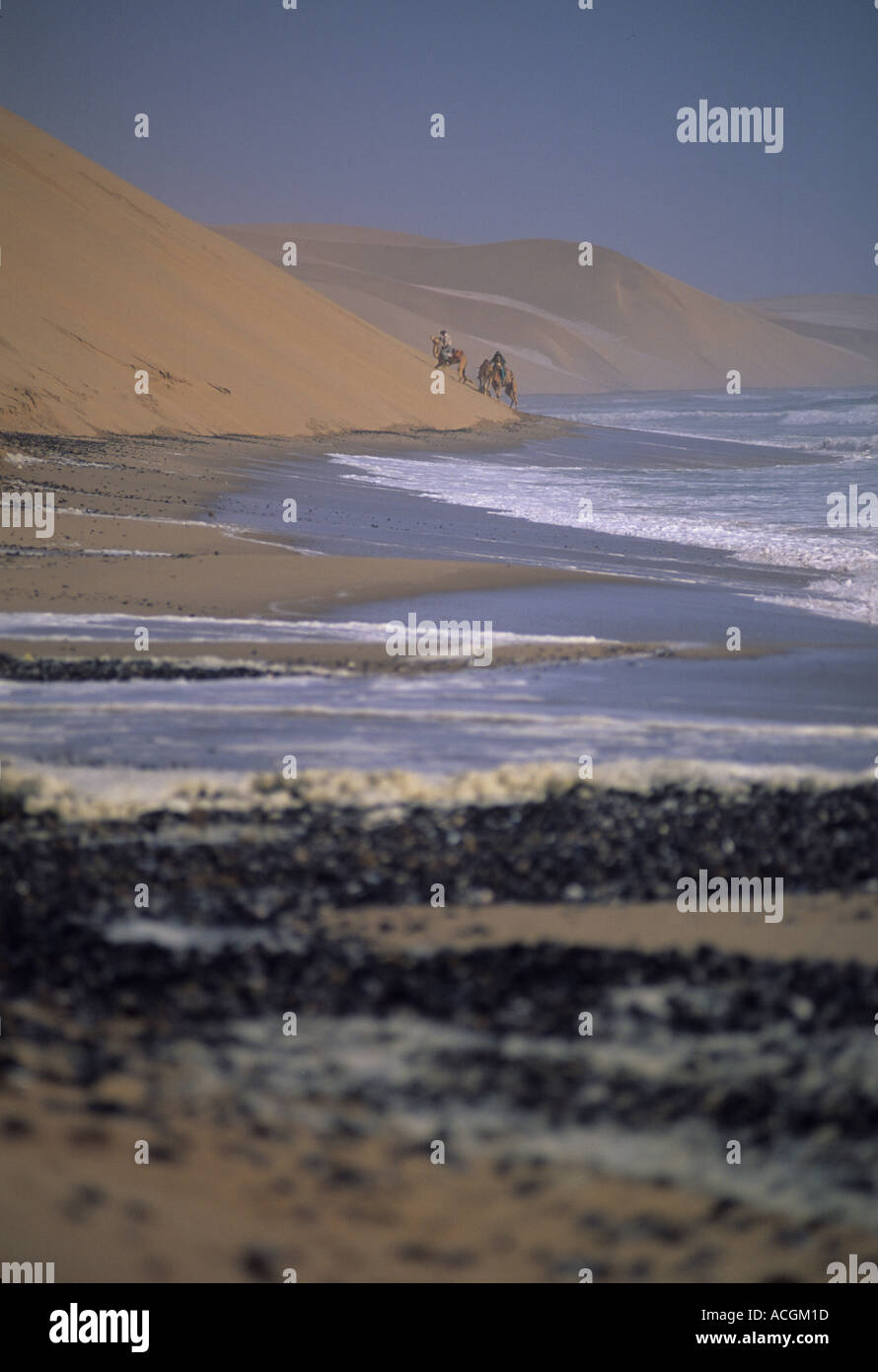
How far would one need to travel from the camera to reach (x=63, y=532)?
11133 mm

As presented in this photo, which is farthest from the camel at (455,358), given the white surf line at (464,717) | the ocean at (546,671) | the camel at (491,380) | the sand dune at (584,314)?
the sand dune at (584,314)

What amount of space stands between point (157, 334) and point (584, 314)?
119957mm

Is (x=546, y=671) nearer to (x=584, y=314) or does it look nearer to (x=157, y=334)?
(x=157, y=334)

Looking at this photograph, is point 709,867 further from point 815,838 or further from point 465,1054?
point 465,1054

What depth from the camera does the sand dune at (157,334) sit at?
2336cm

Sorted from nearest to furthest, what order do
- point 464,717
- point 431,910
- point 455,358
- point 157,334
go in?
point 431,910, point 464,717, point 157,334, point 455,358

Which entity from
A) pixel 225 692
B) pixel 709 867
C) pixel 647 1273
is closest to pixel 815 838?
pixel 709 867

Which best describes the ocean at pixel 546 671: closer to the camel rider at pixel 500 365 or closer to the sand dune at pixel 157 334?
the sand dune at pixel 157 334

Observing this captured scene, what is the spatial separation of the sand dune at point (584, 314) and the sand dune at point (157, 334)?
8577 centimetres

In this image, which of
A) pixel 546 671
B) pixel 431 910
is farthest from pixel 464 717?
pixel 431 910

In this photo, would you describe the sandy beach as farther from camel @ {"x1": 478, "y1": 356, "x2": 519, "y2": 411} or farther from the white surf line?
camel @ {"x1": 478, "y1": 356, "x2": 519, "y2": 411}

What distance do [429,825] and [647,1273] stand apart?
7.07 ft

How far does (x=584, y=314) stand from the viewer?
141m

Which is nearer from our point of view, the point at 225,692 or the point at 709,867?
the point at 709,867
